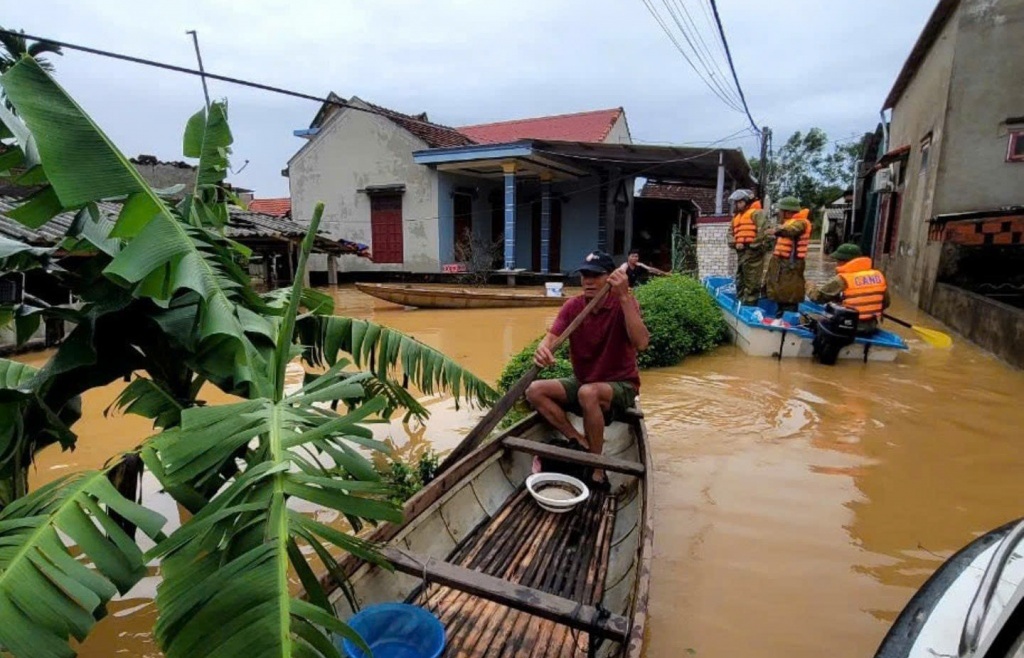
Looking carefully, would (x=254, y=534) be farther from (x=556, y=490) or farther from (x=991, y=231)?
(x=991, y=231)

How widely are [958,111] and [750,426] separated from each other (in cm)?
931

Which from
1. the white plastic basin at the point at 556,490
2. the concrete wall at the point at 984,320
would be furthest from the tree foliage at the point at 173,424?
the concrete wall at the point at 984,320

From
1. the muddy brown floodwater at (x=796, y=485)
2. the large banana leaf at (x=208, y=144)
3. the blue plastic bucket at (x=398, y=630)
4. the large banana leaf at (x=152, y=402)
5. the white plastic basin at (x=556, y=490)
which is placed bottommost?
the muddy brown floodwater at (x=796, y=485)

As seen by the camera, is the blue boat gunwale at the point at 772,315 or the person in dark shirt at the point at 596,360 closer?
the person in dark shirt at the point at 596,360

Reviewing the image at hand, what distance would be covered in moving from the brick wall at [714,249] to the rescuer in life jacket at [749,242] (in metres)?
2.68

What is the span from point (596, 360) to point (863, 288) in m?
5.26

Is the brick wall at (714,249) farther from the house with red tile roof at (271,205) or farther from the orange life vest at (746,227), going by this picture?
the house with red tile roof at (271,205)

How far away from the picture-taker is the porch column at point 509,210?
1593 centimetres

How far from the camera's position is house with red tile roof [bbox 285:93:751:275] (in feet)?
56.1

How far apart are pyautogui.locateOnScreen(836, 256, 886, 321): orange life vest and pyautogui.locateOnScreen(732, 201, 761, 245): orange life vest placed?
1.82 meters

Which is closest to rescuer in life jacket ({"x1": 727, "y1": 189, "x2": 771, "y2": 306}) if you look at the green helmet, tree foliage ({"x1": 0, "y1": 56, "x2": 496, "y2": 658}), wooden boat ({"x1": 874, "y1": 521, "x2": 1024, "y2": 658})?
the green helmet

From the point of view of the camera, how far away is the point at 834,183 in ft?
A: 144

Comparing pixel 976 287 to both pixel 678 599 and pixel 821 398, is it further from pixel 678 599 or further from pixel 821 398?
pixel 678 599

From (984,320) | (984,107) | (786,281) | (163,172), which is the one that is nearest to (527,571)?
(786,281)
